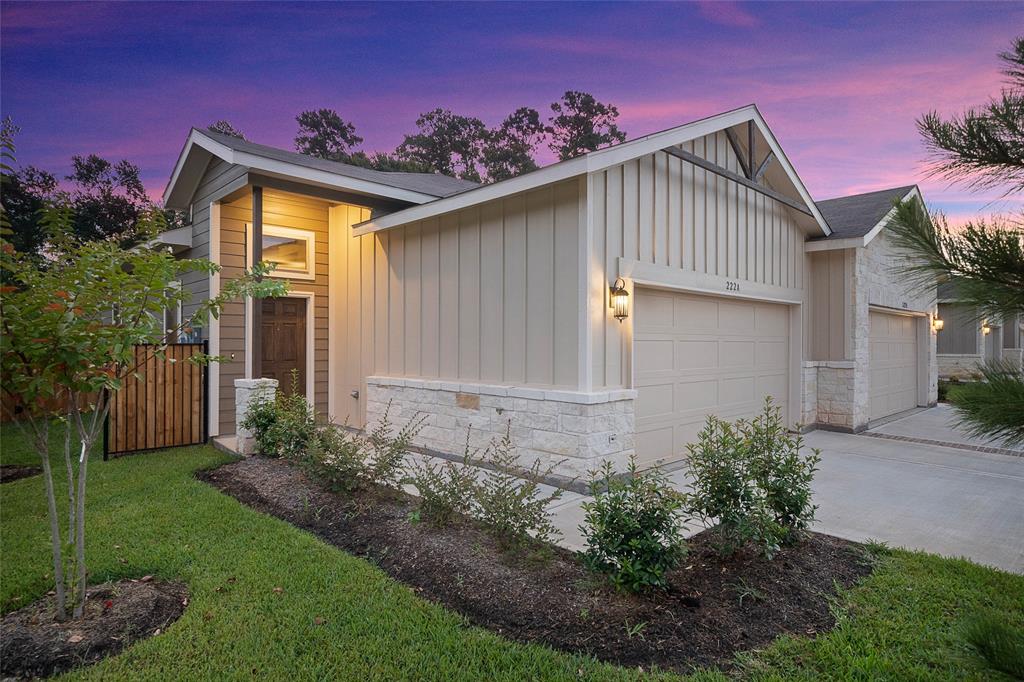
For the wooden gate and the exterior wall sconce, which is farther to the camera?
the wooden gate

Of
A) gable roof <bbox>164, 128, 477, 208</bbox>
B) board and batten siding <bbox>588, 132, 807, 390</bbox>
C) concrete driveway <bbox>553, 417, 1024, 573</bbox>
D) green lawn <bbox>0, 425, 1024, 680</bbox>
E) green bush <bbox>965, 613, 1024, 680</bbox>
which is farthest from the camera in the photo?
gable roof <bbox>164, 128, 477, 208</bbox>

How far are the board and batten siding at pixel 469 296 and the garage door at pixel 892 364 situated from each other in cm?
706

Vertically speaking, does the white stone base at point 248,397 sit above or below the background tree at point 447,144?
below

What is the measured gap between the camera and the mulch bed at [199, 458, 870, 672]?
2668mm

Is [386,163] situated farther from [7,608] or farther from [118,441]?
[7,608]

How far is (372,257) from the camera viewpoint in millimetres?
8102

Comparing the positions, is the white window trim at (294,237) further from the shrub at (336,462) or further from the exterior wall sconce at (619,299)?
the exterior wall sconce at (619,299)

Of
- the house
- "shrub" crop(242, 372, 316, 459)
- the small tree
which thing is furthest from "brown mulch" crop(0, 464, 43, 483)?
the small tree

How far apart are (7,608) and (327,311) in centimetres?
615

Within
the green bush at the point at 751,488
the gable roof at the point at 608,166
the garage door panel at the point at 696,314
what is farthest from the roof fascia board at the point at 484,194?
the green bush at the point at 751,488

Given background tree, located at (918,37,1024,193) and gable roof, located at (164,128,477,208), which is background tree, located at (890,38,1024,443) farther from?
gable roof, located at (164,128,477,208)

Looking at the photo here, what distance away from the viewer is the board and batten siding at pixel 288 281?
7.72 m

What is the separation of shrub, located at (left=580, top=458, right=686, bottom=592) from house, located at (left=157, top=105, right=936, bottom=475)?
7.16 ft

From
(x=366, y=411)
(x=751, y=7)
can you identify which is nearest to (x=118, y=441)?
(x=366, y=411)
